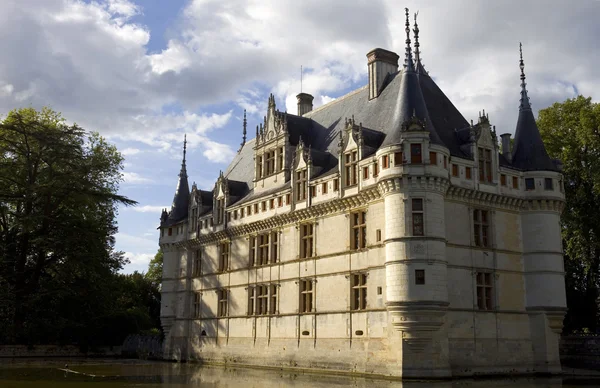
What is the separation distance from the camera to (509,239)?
85.0 feet

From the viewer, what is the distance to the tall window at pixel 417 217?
22781 mm

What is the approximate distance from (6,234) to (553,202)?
28361 mm

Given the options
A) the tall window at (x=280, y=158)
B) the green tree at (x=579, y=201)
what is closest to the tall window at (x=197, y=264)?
the tall window at (x=280, y=158)

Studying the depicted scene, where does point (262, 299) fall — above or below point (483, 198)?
below

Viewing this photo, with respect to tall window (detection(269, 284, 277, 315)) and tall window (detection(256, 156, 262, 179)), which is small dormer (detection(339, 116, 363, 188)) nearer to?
tall window (detection(269, 284, 277, 315))

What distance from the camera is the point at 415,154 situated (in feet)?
76.0

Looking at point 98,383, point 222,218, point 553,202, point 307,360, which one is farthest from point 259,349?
point 553,202

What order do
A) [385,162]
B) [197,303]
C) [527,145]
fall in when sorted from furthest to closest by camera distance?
[197,303] < [527,145] < [385,162]

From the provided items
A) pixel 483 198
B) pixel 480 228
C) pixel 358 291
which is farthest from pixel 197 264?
pixel 483 198

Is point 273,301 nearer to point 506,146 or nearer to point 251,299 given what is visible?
point 251,299

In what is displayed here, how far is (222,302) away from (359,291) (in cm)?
1128

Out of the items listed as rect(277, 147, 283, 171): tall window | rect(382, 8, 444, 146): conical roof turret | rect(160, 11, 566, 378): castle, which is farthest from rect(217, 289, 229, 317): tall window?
rect(382, 8, 444, 146): conical roof turret

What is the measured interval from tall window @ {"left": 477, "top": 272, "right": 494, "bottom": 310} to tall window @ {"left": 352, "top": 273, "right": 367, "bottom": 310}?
441cm

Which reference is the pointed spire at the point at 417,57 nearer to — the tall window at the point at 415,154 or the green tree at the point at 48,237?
the tall window at the point at 415,154
